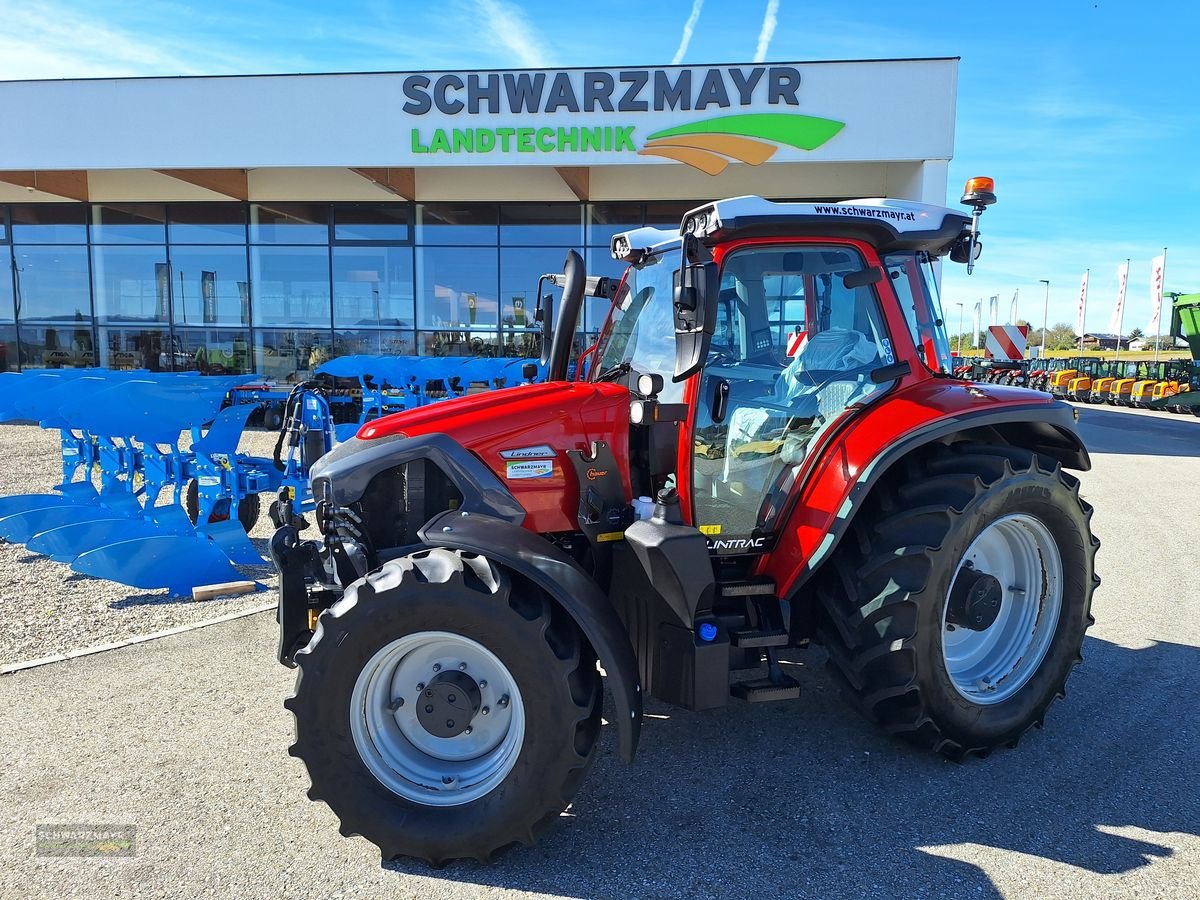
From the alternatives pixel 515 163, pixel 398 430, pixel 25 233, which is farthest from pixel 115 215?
pixel 398 430

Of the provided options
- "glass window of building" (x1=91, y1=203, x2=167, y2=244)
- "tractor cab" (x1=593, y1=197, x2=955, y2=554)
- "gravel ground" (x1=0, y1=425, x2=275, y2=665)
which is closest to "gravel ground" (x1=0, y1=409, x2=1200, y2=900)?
"gravel ground" (x1=0, y1=425, x2=275, y2=665)

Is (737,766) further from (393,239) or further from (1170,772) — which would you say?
(393,239)

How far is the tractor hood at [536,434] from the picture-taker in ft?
9.63

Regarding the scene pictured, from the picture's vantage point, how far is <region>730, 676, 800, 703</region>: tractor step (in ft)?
9.64

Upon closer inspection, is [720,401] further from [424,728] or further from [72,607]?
[72,607]

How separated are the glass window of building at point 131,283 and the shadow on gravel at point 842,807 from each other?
18.3 m

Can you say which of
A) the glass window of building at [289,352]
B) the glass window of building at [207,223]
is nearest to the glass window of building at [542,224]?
the glass window of building at [289,352]

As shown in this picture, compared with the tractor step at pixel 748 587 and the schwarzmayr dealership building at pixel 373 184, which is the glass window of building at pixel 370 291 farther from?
the tractor step at pixel 748 587

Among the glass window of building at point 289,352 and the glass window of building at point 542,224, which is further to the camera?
the glass window of building at point 289,352

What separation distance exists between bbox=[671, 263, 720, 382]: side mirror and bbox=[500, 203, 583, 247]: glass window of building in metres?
14.9

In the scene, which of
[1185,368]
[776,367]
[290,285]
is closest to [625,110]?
[290,285]

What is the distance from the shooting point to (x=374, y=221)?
17.3 meters

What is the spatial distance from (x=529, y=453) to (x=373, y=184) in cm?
1518

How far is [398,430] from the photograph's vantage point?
118 inches
